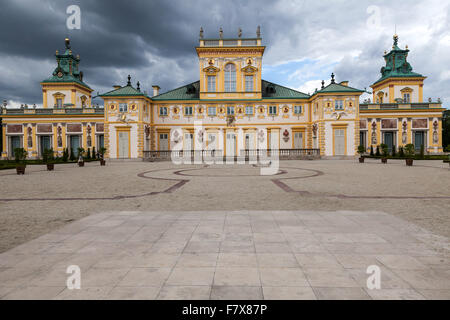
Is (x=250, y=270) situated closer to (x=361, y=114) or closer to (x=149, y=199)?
(x=149, y=199)

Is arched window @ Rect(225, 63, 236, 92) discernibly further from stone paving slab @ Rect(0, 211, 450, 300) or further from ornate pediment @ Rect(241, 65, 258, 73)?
stone paving slab @ Rect(0, 211, 450, 300)

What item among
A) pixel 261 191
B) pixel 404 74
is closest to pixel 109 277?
pixel 261 191

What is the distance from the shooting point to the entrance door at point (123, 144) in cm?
3684

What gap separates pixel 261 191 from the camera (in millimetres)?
10578

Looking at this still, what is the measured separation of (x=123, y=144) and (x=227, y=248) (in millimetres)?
35496

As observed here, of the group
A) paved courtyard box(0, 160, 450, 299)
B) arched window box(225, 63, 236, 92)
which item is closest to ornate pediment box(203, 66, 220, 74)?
arched window box(225, 63, 236, 92)

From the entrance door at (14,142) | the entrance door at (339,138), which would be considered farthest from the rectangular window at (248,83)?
the entrance door at (14,142)

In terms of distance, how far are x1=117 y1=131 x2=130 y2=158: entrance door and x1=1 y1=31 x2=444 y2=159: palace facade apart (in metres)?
0.13

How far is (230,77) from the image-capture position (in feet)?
131

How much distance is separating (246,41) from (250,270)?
40905 millimetres

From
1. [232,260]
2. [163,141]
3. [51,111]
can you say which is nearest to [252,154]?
[163,141]

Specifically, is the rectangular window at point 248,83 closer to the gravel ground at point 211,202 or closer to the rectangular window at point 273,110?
the rectangular window at point 273,110

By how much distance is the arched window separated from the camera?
39938 mm

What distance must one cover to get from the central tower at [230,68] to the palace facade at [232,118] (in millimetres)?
137
